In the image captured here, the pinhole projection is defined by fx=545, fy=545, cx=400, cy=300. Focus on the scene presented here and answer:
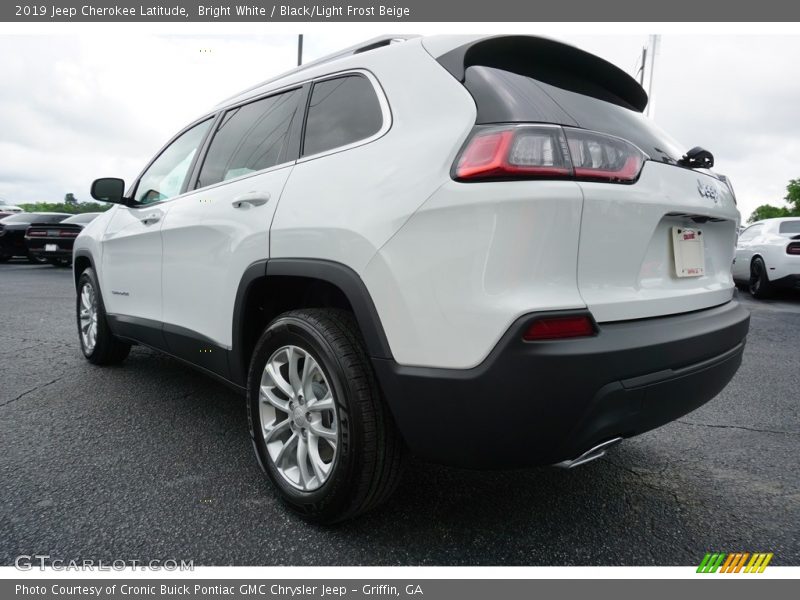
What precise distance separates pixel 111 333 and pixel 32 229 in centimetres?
1126

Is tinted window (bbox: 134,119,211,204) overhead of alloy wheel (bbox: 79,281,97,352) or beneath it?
overhead

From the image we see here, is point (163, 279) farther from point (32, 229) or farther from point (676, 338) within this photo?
point (32, 229)

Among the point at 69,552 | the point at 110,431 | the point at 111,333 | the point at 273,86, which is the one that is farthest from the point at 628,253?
the point at 111,333

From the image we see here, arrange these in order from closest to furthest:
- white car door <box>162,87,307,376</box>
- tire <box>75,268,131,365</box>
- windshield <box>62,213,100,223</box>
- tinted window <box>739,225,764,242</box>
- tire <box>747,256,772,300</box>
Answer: white car door <box>162,87,307,376</box>
tire <box>75,268,131,365</box>
tire <box>747,256,772,300</box>
tinted window <box>739,225,764,242</box>
windshield <box>62,213,100,223</box>

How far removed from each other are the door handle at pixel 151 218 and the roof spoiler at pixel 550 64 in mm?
2028

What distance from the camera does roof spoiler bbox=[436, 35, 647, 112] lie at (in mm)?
1813

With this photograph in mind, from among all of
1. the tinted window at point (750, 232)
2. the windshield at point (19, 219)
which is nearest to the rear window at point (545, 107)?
the tinted window at point (750, 232)

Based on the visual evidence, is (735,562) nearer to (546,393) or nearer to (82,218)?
(546,393)

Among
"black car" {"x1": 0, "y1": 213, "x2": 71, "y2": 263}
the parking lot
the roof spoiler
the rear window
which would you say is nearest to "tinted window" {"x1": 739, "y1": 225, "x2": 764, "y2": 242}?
the parking lot

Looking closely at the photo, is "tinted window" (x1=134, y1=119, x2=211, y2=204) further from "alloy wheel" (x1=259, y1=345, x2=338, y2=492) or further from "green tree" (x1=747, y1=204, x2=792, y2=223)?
"green tree" (x1=747, y1=204, x2=792, y2=223)

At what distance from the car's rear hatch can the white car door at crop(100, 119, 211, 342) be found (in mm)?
1957

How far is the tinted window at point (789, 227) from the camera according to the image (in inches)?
348

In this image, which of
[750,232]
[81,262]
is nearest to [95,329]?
[81,262]

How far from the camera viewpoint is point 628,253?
5.41 feet
